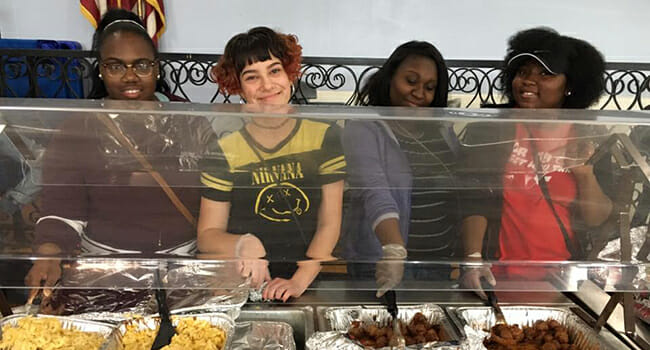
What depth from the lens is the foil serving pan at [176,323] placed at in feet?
3.65

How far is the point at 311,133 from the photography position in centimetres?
95

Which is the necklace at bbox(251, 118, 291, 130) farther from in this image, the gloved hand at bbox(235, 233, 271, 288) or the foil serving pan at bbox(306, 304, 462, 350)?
the foil serving pan at bbox(306, 304, 462, 350)

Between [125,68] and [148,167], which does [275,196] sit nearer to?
[148,167]

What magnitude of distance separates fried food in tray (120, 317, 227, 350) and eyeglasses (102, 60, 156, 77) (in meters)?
0.79

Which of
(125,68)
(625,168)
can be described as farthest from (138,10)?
(625,168)

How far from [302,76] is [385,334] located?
Result: 7.62 ft

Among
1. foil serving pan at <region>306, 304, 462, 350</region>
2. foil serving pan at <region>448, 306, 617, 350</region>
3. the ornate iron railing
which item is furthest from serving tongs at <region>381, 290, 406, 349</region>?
the ornate iron railing

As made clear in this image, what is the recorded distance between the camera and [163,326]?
113 cm

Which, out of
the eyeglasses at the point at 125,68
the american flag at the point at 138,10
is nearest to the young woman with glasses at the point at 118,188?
the eyeglasses at the point at 125,68

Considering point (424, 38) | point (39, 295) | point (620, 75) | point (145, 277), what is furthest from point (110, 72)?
point (620, 75)

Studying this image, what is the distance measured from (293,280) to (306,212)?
0.47 feet

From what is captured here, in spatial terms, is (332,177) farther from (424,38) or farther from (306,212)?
(424,38)

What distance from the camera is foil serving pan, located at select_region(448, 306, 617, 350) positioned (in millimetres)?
1139

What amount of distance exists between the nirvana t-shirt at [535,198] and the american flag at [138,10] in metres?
2.97
